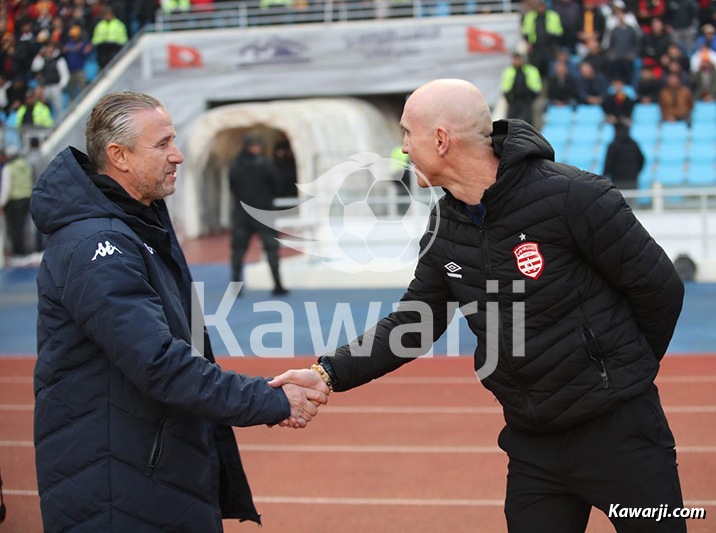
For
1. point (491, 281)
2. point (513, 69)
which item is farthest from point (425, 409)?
point (513, 69)

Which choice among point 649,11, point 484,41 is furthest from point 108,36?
point 649,11

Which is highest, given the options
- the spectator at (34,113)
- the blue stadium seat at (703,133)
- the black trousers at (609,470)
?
the black trousers at (609,470)

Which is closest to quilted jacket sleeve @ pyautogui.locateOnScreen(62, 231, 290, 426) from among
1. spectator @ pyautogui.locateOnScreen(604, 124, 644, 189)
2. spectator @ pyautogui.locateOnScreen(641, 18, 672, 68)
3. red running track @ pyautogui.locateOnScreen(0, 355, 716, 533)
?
red running track @ pyautogui.locateOnScreen(0, 355, 716, 533)

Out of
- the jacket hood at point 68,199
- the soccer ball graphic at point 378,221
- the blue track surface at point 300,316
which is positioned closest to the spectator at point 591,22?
the soccer ball graphic at point 378,221

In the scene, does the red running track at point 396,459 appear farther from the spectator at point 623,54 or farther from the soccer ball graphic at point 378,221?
the spectator at point 623,54

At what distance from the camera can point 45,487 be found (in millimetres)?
2725

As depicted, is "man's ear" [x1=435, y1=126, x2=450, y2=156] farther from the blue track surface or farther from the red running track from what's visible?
the blue track surface

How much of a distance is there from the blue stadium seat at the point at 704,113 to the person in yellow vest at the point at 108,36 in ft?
46.5

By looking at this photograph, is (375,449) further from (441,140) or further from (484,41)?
(484,41)

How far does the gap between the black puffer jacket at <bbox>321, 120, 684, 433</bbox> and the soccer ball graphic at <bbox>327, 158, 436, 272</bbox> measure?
10.3 metres

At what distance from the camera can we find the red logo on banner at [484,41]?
2130 centimetres

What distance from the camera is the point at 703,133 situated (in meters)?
16.8

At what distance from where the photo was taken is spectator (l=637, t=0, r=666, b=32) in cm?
1920

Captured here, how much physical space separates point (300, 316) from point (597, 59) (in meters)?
9.60
